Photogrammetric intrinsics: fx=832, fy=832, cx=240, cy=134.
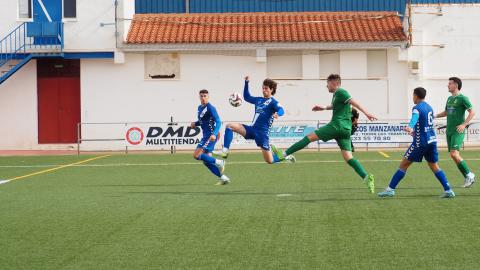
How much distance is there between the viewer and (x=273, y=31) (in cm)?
3634

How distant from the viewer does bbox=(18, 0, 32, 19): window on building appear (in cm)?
3591

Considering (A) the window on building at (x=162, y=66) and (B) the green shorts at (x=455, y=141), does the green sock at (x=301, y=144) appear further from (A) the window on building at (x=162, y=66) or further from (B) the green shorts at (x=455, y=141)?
(A) the window on building at (x=162, y=66)

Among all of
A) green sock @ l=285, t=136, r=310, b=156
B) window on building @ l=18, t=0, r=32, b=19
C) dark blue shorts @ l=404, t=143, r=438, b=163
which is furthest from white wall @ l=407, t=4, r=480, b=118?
dark blue shorts @ l=404, t=143, r=438, b=163

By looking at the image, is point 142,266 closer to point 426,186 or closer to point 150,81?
point 426,186

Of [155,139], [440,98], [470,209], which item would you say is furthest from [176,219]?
[440,98]

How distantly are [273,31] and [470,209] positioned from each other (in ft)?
85.2

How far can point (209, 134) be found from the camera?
1689 cm

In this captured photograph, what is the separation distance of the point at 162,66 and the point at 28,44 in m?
5.70

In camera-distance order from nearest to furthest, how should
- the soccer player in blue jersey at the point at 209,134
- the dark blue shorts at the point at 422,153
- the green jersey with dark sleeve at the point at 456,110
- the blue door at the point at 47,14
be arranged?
1. the dark blue shorts at the point at 422,153
2. the green jersey with dark sleeve at the point at 456,110
3. the soccer player in blue jersey at the point at 209,134
4. the blue door at the point at 47,14

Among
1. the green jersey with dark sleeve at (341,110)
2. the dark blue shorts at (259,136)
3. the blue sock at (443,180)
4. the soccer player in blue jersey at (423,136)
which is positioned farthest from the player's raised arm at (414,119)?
the dark blue shorts at (259,136)

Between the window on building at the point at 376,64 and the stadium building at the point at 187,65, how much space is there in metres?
0.04

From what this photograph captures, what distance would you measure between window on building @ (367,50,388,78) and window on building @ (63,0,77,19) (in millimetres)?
12828

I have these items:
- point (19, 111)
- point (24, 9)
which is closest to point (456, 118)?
point (19, 111)

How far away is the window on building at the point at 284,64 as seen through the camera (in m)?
36.0
